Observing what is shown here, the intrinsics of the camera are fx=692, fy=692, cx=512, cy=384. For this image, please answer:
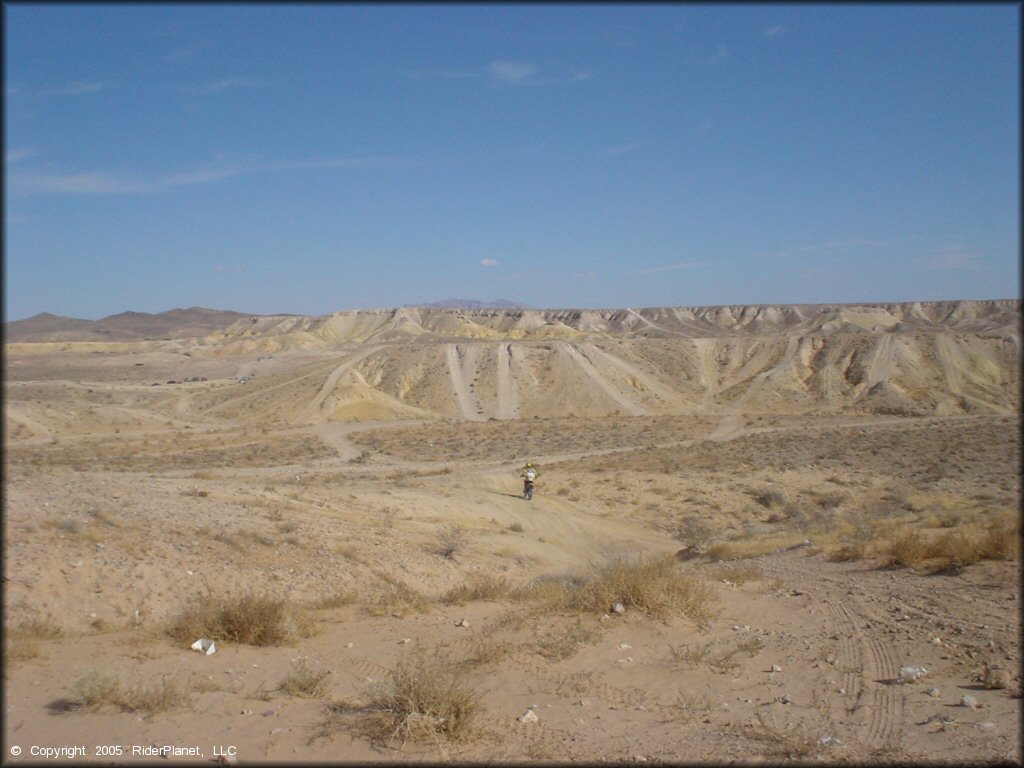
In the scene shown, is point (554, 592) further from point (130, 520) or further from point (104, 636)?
point (130, 520)

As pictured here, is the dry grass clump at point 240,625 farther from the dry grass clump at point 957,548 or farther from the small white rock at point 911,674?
the dry grass clump at point 957,548

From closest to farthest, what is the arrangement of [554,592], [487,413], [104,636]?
[104,636] → [554,592] → [487,413]

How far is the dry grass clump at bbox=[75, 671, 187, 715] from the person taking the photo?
6.59 m

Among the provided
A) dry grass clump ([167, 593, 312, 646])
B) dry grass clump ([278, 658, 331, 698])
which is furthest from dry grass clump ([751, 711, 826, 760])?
dry grass clump ([167, 593, 312, 646])

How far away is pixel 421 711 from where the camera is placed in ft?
21.2

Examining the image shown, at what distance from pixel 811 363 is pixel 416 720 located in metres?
69.0

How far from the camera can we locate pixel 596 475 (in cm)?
2950

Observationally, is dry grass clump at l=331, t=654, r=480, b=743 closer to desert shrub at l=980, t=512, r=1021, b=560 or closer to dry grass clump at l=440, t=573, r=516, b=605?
dry grass clump at l=440, t=573, r=516, b=605

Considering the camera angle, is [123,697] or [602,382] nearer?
[123,697]

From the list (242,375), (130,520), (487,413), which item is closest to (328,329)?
(242,375)

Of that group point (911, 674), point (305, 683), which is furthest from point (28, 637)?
point (911, 674)

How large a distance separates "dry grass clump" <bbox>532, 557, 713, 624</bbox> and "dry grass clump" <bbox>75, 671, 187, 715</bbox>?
5533mm

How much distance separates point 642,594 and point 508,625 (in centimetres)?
205

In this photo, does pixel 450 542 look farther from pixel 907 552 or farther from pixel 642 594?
pixel 907 552
